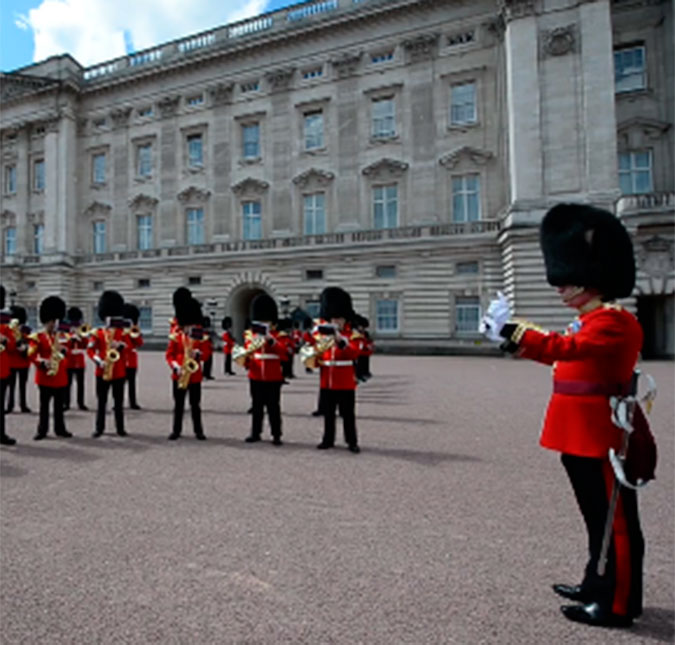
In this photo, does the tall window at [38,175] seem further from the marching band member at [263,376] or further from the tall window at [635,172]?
the marching band member at [263,376]

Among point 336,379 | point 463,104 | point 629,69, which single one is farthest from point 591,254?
point 629,69

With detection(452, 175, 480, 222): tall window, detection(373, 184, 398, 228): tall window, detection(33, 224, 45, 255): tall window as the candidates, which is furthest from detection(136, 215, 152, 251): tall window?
detection(452, 175, 480, 222): tall window

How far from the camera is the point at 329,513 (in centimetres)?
397

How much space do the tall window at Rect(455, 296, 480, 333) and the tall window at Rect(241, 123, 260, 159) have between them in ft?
43.7

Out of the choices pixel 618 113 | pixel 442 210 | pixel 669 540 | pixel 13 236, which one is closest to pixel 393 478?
pixel 669 540

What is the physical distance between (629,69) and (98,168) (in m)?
28.6

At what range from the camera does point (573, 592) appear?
8.89 feet

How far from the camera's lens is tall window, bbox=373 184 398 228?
2533cm

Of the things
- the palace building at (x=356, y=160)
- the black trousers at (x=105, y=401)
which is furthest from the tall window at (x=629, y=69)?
the black trousers at (x=105, y=401)

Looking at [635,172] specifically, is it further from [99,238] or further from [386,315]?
[99,238]

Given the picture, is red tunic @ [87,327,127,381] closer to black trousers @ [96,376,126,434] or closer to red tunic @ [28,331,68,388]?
black trousers @ [96,376,126,434]

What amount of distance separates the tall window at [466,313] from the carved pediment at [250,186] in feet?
38.3

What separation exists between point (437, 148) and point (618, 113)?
7615 mm

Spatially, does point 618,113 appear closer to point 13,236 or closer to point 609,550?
point 609,550
